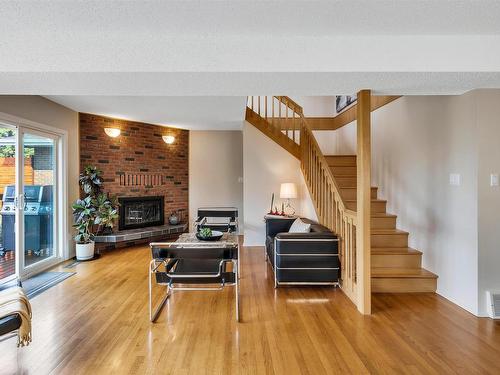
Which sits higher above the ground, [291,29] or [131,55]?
[291,29]

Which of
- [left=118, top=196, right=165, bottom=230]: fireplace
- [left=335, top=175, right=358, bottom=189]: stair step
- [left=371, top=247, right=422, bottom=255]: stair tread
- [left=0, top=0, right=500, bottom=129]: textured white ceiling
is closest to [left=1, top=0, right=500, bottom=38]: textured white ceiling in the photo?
[left=0, top=0, right=500, bottom=129]: textured white ceiling

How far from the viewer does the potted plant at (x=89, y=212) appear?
4.87 m

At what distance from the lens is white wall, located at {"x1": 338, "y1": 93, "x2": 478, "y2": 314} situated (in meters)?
3.01

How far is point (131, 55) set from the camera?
2.28 meters

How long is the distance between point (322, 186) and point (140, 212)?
3907 millimetres

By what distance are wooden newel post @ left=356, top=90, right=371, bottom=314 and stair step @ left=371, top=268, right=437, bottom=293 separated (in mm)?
570

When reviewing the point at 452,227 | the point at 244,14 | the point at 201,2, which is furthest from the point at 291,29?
the point at 452,227

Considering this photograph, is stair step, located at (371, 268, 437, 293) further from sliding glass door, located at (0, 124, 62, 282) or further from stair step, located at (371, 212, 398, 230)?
sliding glass door, located at (0, 124, 62, 282)

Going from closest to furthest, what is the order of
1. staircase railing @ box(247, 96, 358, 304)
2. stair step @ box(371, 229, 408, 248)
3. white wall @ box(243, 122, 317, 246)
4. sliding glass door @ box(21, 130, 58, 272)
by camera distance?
staircase railing @ box(247, 96, 358, 304)
stair step @ box(371, 229, 408, 248)
sliding glass door @ box(21, 130, 58, 272)
white wall @ box(243, 122, 317, 246)

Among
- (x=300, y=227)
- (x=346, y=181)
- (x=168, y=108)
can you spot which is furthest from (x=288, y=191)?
(x=168, y=108)

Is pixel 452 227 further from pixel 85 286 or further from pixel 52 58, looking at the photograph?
pixel 85 286

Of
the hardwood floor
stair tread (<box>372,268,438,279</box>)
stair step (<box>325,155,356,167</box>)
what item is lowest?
the hardwood floor

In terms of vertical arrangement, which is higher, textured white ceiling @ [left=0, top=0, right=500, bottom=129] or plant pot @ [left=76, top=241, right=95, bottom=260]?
textured white ceiling @ [left=0, top=0, right=500, bottom=129]

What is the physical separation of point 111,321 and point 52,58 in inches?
91.9
